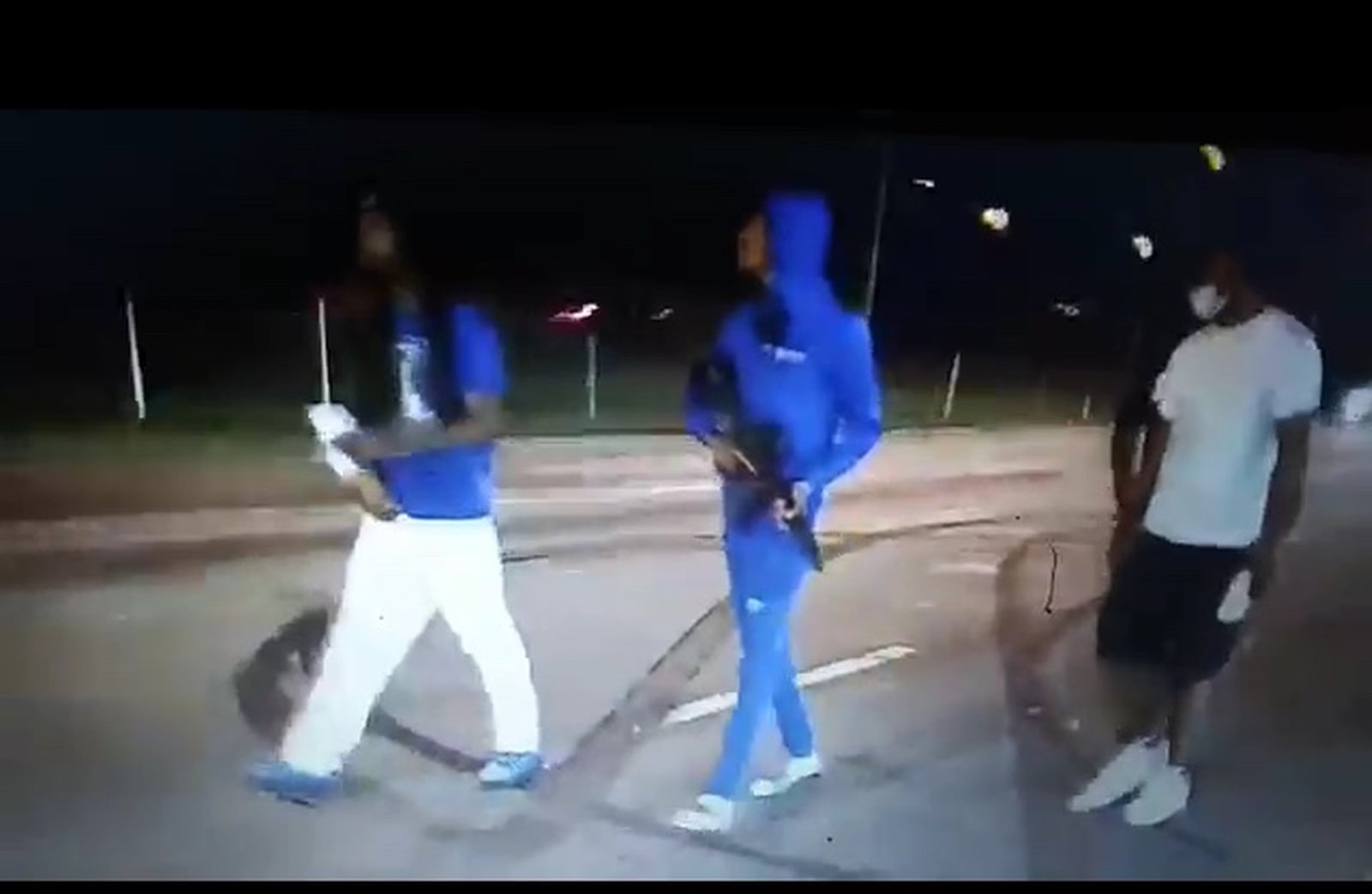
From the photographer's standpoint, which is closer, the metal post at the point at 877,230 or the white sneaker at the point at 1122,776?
the metal post at the point at 877,230

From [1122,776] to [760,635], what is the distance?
50 centimetres

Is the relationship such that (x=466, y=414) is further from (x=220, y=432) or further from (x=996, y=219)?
(x=996, y=219)

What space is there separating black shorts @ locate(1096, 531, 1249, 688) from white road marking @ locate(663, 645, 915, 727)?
28 cm

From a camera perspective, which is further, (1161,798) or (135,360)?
(1161,798)

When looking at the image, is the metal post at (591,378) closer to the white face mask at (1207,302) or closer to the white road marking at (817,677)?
the white road marking at (817,677)

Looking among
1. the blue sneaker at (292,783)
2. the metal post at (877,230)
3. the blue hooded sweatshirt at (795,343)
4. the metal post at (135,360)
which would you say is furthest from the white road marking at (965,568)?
the metal post at (135,360)

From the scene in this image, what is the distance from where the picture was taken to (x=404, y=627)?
7.47ft

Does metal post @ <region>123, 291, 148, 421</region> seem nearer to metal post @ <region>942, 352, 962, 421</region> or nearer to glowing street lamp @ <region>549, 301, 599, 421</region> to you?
glowing street lamp @ <region>549, 301, 599, 421</region>

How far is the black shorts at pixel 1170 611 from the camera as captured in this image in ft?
7.64

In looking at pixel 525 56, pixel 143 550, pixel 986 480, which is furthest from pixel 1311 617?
pixel 143 550

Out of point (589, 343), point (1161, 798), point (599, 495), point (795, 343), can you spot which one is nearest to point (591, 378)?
point (589, 343)

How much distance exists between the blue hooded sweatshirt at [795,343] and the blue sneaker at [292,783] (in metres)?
0.62

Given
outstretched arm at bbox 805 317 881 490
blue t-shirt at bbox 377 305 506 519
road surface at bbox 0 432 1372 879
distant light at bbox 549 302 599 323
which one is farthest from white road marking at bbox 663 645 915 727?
distant light at bbox 549 302 599 323

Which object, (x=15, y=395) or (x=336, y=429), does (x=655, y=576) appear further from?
(x=15, y=395)
